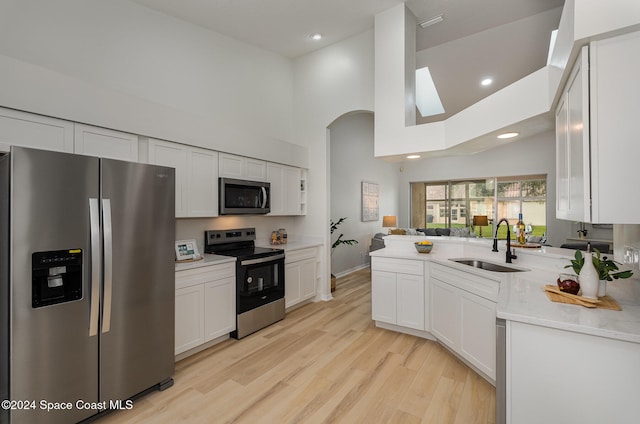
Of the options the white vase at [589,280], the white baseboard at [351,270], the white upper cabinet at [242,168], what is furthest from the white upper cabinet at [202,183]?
the white baseboard at [351,270]

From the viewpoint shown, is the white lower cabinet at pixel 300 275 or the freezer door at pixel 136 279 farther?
the white lower cabinet at pixel 300 275

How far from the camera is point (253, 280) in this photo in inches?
134

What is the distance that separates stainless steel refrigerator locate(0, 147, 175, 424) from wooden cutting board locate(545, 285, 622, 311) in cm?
266

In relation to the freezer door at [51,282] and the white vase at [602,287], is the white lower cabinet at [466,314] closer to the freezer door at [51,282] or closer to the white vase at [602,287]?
the white vase at [602,287]

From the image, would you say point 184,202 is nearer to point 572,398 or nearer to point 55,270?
point 55,270

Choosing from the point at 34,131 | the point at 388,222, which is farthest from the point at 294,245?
the point at 388,222

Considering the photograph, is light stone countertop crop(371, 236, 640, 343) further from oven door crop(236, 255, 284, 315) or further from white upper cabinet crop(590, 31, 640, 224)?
oven door crop(236, 255, 284, 315)

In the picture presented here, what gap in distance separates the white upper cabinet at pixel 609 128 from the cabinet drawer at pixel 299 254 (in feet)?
10.1

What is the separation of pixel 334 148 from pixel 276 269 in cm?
328

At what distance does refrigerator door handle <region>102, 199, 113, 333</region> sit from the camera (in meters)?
1.95

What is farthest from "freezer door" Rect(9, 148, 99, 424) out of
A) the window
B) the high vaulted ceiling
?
the window

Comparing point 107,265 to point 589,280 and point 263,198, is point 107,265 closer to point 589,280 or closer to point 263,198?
point 263,198

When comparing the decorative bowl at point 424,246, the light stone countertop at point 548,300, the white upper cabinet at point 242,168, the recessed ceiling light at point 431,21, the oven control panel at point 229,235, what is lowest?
the light stone countertop at point 548,300

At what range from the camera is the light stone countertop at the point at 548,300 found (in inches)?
51.7
